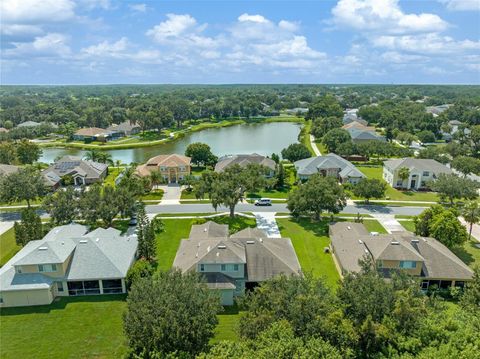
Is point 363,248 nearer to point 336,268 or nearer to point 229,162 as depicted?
point 336,268

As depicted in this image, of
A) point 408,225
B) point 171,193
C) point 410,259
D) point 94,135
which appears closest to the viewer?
point 410,259

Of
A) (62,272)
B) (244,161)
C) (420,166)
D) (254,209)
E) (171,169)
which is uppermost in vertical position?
(420,166)

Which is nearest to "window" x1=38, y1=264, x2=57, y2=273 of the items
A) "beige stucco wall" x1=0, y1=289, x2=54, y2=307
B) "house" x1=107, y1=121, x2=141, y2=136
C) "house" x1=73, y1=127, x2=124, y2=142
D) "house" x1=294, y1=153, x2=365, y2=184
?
"beige stucco wall" x1=0, y1=289, x2=54, y2=307

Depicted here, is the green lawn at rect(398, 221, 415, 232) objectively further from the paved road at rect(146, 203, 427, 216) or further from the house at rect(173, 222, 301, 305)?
the house at rect(173, 222, 301, 305)

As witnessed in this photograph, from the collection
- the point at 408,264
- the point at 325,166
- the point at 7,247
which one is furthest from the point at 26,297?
the point at 325,166

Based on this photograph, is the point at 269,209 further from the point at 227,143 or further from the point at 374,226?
the point at 227,143

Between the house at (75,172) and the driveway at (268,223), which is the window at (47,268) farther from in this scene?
the house at (75,172)

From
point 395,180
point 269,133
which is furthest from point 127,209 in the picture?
point 269,133
